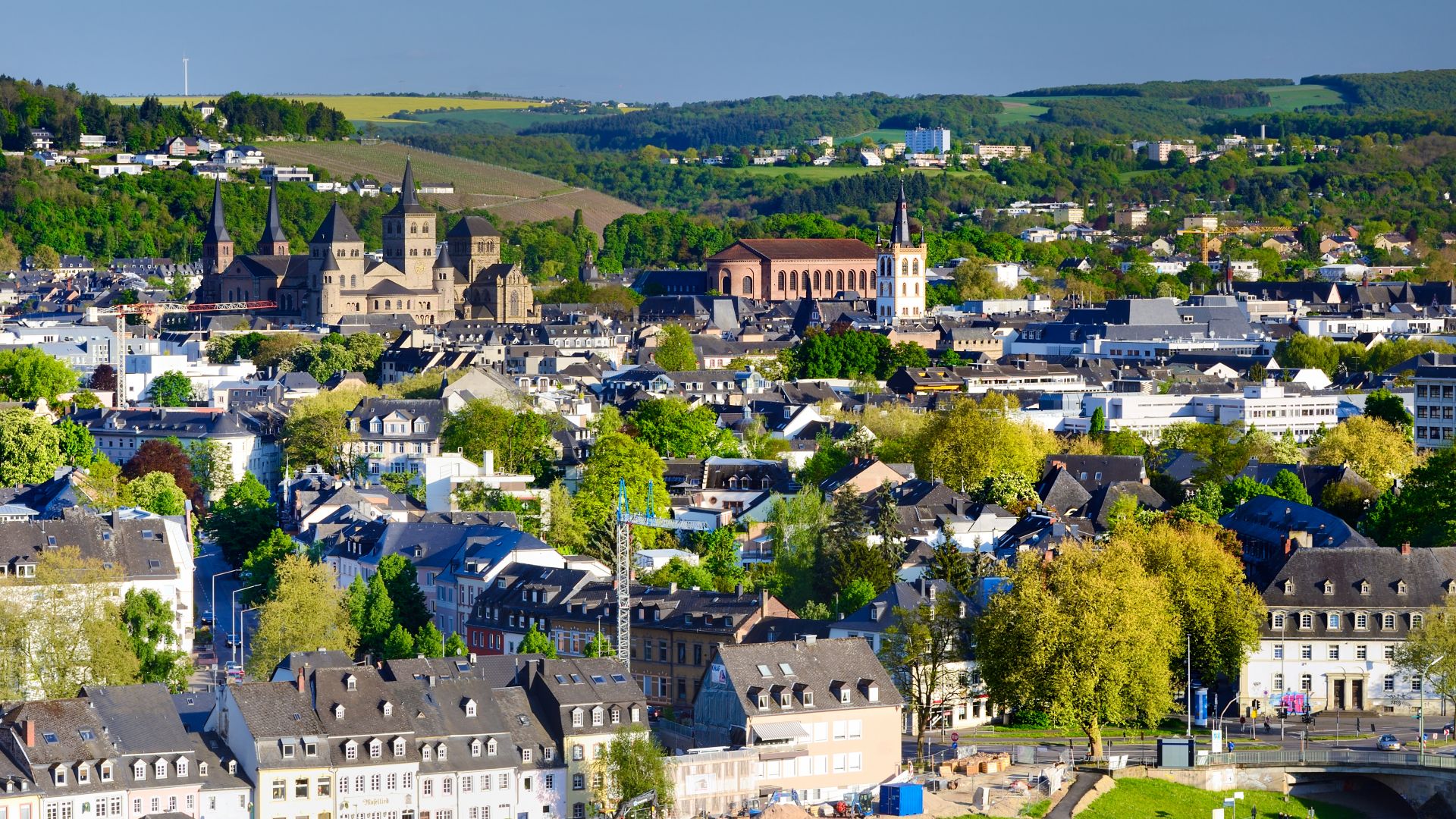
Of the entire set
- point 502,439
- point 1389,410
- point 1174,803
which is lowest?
point 1174,803

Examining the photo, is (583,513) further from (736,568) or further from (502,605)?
(502,605)

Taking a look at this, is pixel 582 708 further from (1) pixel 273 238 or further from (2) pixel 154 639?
(1) pixel 273 238

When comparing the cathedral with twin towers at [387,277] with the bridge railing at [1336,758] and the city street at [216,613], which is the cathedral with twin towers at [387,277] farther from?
the bridge railing at [1336,758]

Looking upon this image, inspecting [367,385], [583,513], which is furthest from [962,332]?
[583,513]

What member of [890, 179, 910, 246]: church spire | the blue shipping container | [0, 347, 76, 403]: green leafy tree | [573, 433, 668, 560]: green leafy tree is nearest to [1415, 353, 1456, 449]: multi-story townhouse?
[573, 433, 668, 560]: green leafy tree

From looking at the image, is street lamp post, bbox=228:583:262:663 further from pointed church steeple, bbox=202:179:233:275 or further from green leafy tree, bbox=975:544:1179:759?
pointed church steeple, bbox=202:179:233:275

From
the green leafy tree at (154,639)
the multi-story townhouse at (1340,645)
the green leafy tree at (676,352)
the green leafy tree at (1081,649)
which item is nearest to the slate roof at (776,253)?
the green leafy tree at (676,352)

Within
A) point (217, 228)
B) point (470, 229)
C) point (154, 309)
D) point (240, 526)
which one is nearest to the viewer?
point (240, 526)

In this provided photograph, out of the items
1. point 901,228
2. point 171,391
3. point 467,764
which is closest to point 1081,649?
point 467,764
